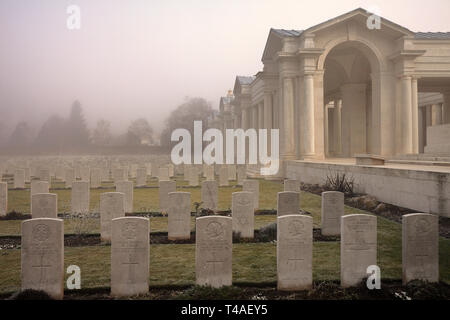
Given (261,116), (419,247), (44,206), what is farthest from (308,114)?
(419,247)

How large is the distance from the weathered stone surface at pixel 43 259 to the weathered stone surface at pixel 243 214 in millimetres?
3918

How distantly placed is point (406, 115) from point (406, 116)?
57 millimetres

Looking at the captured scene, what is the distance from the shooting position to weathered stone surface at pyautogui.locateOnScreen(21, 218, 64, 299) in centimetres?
485

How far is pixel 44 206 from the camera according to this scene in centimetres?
895

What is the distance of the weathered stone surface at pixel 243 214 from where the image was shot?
804cm

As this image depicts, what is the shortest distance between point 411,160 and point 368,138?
11569mm

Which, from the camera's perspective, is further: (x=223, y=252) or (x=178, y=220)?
(x=178, y=220)

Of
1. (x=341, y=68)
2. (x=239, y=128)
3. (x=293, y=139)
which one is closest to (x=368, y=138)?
(x=341, y=68)

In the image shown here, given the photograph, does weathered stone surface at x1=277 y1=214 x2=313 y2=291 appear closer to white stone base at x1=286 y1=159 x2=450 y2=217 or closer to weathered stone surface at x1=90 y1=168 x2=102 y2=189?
white stone base at x1=286 y1=159 x2=450 y2=217

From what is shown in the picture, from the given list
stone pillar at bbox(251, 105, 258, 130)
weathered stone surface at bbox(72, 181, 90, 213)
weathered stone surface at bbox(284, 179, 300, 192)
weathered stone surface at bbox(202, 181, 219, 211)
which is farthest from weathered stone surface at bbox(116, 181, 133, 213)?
stone pillar at bbox(251, 105, 258, 130)

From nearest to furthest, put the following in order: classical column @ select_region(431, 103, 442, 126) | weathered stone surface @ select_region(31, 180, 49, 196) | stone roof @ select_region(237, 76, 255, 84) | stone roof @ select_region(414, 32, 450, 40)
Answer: weathered stone surface @ select_region(31, 180, 49, 196) → stone roof @ select_region(414, 32, 450, 40) → classical column @ select_region(431, 103, 442, 126) → stone roof @ select_region(237, 76, 255, 84)

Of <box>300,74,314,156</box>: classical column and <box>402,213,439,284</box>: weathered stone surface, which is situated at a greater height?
<box>300,74,314,156</box>: classical column

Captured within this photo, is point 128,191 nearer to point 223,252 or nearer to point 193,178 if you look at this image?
point 223,252

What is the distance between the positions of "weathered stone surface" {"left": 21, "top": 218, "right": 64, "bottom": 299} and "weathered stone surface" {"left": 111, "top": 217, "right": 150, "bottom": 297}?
0.67 m
